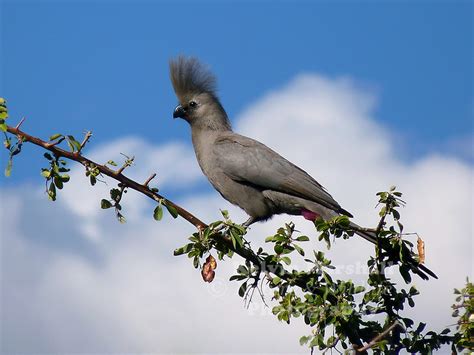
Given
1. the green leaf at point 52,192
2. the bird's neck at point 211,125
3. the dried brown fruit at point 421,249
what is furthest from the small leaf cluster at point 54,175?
the bird's neck at point 211,125

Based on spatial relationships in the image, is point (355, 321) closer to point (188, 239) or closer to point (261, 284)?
point (261, 284)

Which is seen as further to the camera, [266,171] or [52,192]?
[266,171]

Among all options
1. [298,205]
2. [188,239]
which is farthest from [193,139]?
[188,239]

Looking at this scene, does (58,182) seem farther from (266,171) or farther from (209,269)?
(266,171)

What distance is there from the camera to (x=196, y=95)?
7.66 m

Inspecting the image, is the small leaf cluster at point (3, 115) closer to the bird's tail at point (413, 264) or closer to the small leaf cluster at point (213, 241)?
the small leaf cluster at point (213, 241)

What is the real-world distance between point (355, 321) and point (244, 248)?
29.0 inches

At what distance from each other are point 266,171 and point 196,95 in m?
1.63

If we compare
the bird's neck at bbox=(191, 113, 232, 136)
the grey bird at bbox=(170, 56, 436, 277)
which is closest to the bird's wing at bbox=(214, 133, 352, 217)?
the grey bird at bbox=(170, 56, 436, 277)

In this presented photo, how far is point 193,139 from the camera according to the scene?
748 cm

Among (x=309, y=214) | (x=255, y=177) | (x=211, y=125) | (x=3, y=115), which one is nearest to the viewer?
(x=3, y=115)

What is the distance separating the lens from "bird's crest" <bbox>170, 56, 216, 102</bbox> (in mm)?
7555

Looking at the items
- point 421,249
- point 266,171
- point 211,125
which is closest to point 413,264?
point 421,249

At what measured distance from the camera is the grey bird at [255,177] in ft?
20.8
